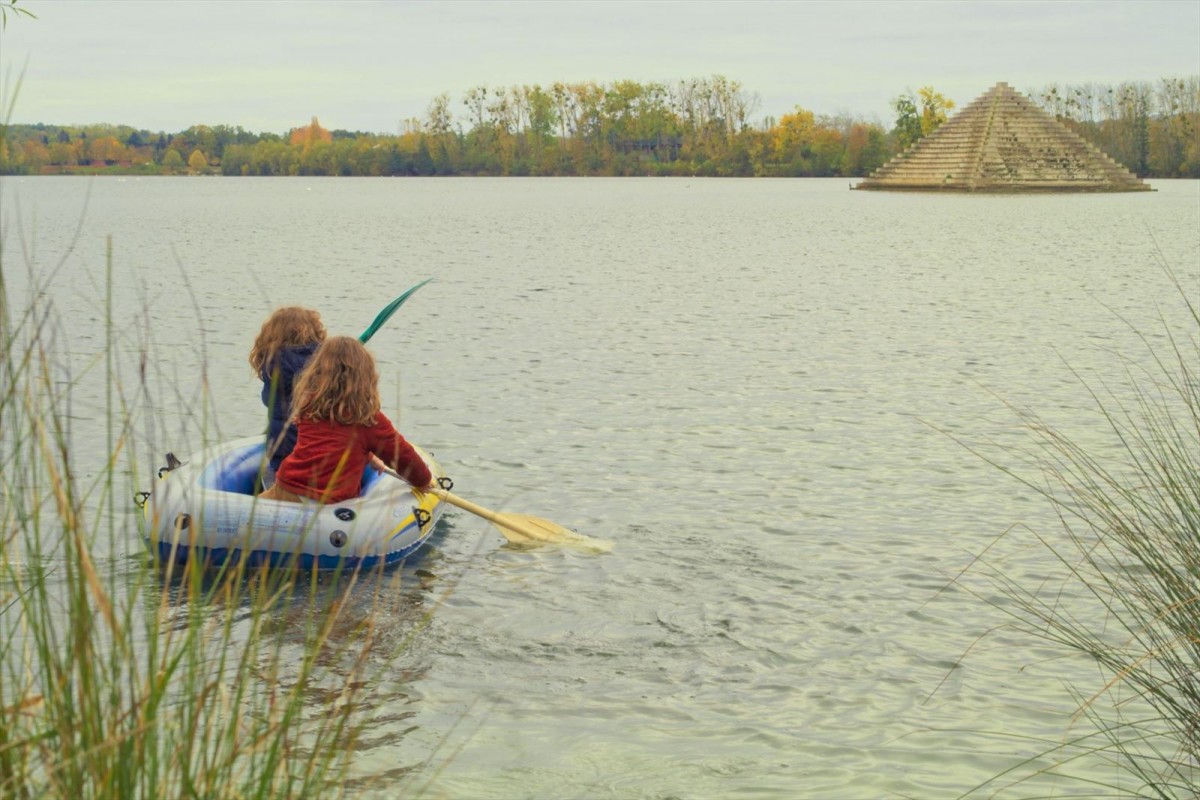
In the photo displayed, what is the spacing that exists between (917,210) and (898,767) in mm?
68385

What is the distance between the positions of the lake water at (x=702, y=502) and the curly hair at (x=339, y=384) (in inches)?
26.3

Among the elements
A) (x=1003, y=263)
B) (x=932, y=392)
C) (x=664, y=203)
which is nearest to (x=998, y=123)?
(x=664, y=203)

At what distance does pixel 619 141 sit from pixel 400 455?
15251cm

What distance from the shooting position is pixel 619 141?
156500 mm

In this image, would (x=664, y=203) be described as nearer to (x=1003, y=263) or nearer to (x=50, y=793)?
(x=1003, y=263)

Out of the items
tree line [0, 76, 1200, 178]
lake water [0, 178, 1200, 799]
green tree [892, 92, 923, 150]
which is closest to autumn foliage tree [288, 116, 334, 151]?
tree line [0, 76, 1200, 178]

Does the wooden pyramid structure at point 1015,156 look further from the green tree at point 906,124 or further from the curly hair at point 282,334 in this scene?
the curly hair at point 282,334

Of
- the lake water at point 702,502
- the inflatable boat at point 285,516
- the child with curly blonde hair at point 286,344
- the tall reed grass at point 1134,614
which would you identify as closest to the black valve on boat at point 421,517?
the inflatable boat at point 285,516

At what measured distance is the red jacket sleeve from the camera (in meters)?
6.72

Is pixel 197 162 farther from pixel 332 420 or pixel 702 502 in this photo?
pixel 332 420

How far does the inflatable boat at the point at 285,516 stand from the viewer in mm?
6098

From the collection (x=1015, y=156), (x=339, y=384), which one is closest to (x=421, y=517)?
(x=339, y=384)

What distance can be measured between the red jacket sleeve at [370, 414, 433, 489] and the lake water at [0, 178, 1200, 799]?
1.81ft

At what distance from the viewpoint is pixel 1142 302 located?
73.9 ft
